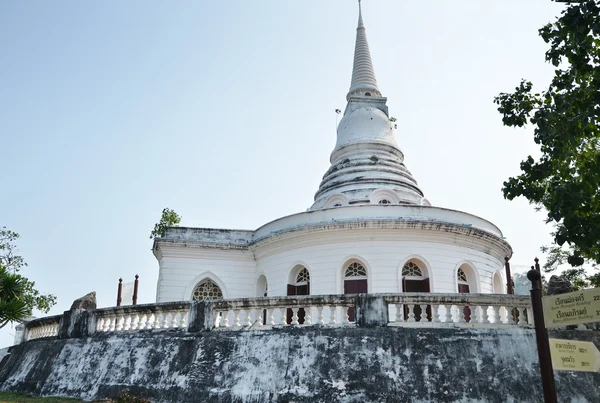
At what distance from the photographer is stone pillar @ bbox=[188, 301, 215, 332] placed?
39.2 ft

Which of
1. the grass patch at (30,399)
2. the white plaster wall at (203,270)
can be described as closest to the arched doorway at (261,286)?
the white plaster wall at (203,270)

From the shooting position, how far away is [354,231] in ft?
63.1

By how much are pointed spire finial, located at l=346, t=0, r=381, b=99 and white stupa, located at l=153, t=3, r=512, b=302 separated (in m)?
6.93

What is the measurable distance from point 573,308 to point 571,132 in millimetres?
3428

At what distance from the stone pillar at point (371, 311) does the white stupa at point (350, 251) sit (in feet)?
24.4

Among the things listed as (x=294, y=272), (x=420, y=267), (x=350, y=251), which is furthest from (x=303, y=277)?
(x=420, y=267)

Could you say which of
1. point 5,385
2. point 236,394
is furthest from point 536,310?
point 5,385

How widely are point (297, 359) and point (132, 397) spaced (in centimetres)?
336

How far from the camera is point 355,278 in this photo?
63.0 ft

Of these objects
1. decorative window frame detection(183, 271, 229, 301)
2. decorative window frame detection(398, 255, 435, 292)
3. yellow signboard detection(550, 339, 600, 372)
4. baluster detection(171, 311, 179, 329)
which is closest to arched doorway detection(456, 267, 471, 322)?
decorative window frame detection(398, 255, 435, 292)

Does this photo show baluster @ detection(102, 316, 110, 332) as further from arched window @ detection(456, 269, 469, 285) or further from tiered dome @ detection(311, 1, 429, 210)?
tiered dome @ detection(311, 1, 429, 210)

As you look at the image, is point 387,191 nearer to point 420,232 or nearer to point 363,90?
point 420,232

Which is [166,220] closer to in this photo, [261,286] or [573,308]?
[261,286]

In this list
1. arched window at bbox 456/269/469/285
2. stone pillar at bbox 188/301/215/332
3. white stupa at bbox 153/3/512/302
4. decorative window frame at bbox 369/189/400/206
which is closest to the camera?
stone pillar at bbox 188/301/215/332
